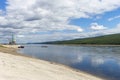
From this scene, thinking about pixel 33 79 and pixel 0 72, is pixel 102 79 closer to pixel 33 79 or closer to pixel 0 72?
pixel 33 79

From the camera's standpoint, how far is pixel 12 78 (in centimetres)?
1620

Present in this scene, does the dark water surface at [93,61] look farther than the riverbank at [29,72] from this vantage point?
Yes

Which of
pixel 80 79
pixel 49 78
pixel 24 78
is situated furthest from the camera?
pixel 80 79

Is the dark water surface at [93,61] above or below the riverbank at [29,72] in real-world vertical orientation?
below

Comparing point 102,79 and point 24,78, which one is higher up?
point 24,78

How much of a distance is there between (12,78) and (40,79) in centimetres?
285

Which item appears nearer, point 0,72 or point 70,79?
point 0,72

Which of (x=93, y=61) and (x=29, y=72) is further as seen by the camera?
(x=93, y=61)

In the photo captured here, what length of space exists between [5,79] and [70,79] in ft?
27.1

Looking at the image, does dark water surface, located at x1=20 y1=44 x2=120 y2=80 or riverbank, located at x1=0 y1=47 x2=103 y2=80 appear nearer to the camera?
riverbank, located at x1=0 y1=47 x2=103 y2=80

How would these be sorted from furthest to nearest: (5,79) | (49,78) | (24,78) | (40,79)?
(49,78) < (40,79) < (24,78) < (5,79)

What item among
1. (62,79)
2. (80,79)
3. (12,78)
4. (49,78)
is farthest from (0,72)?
(80,79)

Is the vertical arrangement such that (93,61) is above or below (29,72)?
below

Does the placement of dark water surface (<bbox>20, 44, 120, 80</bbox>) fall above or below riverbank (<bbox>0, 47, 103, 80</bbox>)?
below
